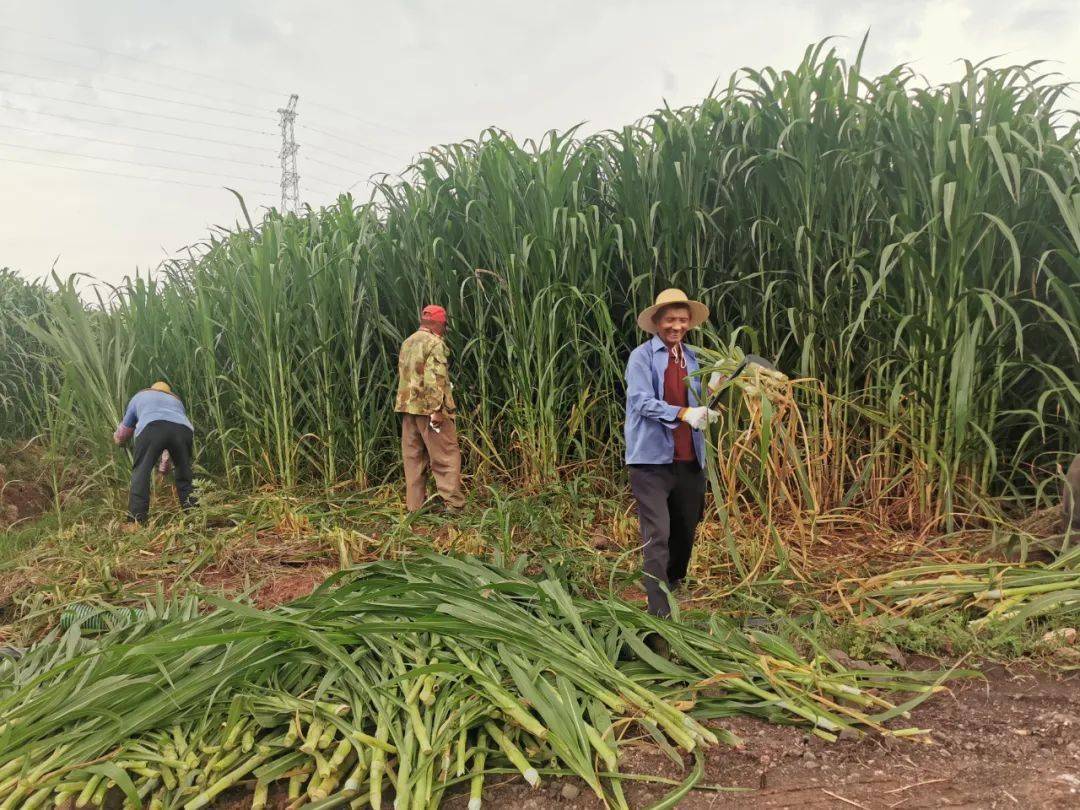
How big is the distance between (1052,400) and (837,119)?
5.25 ft

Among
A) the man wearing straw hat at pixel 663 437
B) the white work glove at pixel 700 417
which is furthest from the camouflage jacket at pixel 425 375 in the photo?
the white work glove at pixel 700 417

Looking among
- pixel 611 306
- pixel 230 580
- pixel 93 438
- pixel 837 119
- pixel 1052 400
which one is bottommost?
pixel 230 580

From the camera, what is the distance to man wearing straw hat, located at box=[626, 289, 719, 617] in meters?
2.63

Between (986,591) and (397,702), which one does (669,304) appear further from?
(397,702)

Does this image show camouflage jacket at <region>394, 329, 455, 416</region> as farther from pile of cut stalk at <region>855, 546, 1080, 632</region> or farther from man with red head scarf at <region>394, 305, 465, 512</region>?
pile of cut stalk at <region>855, 546, 1080, 632</region>

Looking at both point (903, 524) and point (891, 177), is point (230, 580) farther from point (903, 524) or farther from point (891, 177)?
point (891, 177)

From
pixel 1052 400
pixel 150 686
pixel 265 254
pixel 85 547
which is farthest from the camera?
pixel 265 254

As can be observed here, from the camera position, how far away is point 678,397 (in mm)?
2762

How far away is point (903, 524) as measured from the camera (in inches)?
124

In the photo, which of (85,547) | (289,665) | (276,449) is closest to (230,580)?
(85,547)

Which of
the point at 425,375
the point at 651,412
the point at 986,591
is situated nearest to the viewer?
the point at 986,591

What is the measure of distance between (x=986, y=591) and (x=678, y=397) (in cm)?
119

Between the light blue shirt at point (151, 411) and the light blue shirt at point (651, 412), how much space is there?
3425mm

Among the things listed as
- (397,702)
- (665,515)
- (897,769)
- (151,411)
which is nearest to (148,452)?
(151,411)
